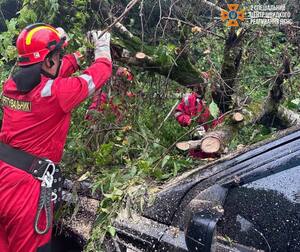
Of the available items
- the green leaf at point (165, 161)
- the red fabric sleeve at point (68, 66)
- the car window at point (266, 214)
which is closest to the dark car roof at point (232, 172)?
the car window at point (266, 214)

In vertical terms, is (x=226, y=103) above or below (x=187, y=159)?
below

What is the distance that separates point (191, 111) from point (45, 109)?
1932mm

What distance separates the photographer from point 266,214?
5.93ft

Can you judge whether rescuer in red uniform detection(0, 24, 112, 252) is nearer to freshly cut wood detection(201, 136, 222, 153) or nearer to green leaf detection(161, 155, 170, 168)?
green leaf detection(161, 155, 170, 168)

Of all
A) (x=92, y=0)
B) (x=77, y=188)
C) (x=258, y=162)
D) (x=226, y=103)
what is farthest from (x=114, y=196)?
(x=92, y=0)

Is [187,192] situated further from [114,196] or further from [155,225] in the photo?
[114,196]

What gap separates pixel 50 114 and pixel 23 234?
821mm

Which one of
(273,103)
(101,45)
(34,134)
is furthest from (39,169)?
(273,103)

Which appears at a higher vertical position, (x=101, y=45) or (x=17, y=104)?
(x=101, y=45)

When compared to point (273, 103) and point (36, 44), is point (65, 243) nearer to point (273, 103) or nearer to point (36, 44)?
point (36, 44)

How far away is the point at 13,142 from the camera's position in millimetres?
3014

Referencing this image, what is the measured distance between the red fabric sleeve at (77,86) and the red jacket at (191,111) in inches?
54.0

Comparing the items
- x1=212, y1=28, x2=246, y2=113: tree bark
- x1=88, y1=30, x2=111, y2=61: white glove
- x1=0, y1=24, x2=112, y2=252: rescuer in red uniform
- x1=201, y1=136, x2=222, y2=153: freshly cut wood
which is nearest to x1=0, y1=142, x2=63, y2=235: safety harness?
x1=0, y1=24, x2=112, y2=252: rescuer in red uniform

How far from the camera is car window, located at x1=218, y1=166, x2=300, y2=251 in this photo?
1717mm
